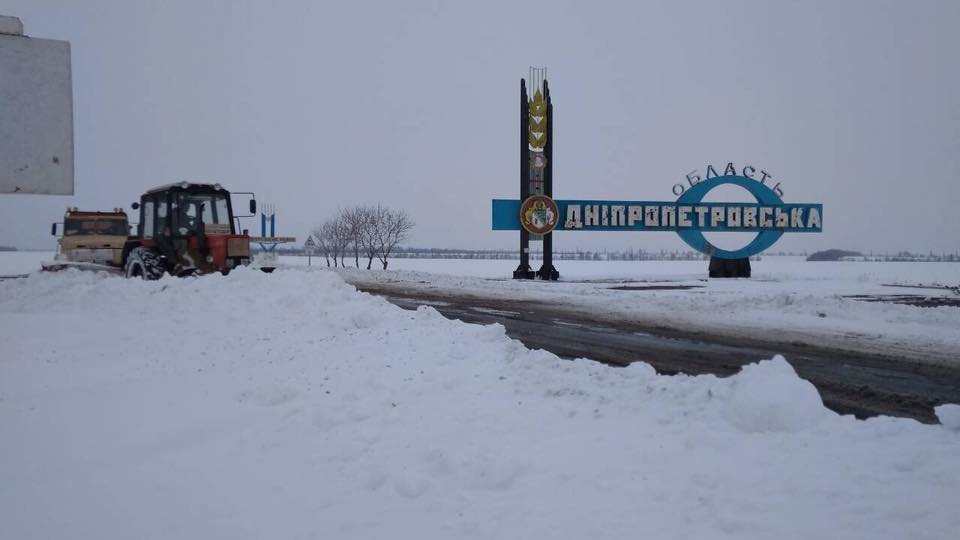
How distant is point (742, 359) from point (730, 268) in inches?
1074

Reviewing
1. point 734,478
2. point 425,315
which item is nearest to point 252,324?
point 425,315

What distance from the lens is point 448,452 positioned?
4305 mm

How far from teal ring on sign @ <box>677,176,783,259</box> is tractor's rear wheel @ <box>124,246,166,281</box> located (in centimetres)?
2566

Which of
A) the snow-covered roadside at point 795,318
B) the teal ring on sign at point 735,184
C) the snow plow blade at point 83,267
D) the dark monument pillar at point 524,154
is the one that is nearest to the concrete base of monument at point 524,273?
the dark monument pillar at point 524,154

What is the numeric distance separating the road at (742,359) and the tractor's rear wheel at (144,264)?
24.8 feet

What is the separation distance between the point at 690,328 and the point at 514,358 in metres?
6.79

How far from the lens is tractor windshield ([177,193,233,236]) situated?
610 inches

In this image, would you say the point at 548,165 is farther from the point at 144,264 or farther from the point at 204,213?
the point at 144,264

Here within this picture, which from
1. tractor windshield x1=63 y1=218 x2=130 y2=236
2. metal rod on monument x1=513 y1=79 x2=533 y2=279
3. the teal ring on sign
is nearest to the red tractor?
tractor windshield x1=63 y1=218 x2=130 y2=236

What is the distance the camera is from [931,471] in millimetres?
3824

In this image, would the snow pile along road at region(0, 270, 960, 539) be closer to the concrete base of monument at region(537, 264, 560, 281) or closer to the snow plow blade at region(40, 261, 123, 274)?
the snow plow blade at region(40, 261, 123, 274)

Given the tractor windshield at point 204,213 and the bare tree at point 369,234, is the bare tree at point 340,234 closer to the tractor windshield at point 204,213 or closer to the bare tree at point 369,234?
the bare tree at point 369,234

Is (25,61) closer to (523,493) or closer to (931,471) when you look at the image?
(523,493)

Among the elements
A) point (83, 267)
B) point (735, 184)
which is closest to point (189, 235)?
point (83, 267)
